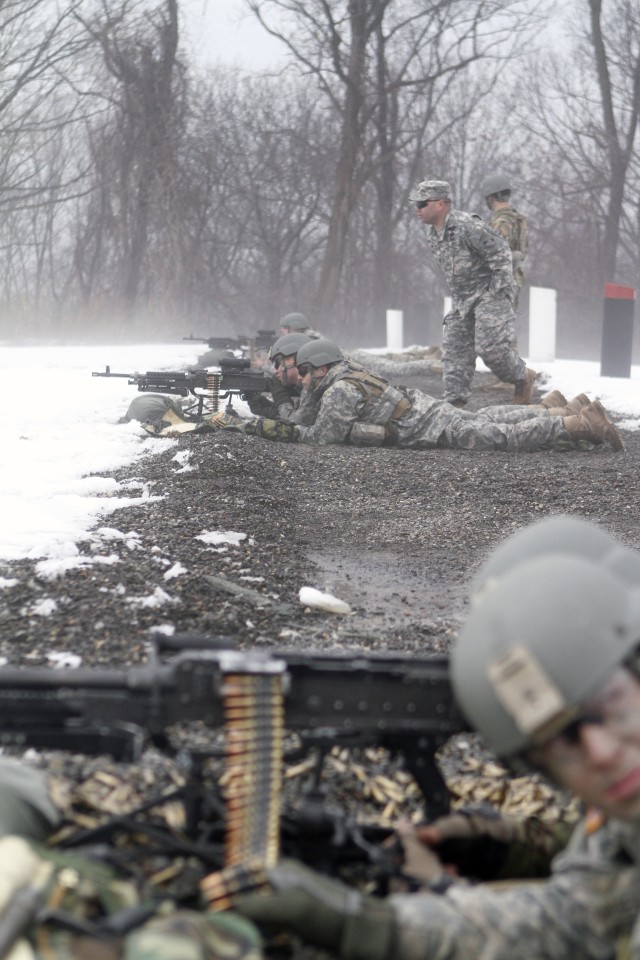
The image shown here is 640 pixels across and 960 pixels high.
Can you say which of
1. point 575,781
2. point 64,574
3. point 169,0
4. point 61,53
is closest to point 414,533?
point 64,574

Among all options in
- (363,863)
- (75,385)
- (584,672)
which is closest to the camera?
(584,672)

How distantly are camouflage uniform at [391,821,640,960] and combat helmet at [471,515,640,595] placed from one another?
0.46 meters

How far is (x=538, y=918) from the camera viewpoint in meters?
1.92

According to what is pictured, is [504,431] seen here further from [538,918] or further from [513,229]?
[538,918]

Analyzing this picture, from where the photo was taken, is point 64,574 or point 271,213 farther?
point 271,213

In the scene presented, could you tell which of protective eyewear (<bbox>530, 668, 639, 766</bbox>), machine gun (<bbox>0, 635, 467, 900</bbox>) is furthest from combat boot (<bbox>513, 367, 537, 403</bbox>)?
protective eyewear (<bbox>530, 668, 639, 766</bbox>)

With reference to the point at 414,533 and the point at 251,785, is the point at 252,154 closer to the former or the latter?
the point at 414,533

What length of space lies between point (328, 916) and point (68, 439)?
27.3ft

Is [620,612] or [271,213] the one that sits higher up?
[271,213]

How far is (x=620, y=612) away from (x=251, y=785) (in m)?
0.81

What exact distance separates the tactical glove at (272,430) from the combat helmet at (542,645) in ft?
26.4

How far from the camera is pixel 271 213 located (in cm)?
3073

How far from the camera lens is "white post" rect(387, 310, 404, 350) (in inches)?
1010

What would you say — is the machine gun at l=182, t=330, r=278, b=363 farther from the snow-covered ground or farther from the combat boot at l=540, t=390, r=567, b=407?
the combat boot at l=540, t=390, r=567, b=407
